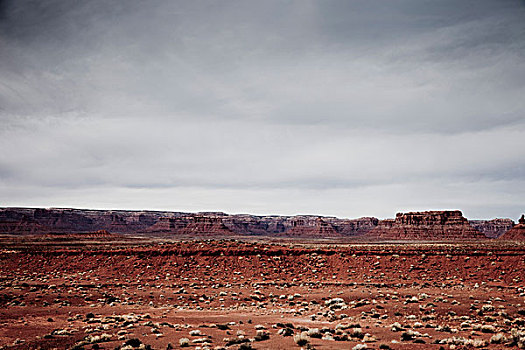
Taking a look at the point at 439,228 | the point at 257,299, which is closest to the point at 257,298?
the point at 257,299

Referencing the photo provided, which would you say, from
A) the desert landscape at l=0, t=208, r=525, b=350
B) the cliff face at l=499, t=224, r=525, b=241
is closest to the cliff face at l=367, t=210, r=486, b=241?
the cliff face at l=499, t=224, r=525, b=241

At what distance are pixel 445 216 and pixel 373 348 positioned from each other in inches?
8132

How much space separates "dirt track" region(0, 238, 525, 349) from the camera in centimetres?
1423

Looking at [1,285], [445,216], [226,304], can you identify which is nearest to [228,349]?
[226,304]

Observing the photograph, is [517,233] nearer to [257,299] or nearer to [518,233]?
[518,233]

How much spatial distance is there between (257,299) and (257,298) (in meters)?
0.16

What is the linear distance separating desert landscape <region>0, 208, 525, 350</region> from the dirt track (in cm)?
10

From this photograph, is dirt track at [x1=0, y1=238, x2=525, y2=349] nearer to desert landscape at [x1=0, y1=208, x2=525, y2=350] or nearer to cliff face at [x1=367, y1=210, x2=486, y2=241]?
desert landscape at [x1=0, y1=208, x2=525, y2=350]

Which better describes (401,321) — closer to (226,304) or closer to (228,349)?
(228,349)

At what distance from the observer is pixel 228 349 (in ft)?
38.8

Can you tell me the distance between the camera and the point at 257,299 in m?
27.2

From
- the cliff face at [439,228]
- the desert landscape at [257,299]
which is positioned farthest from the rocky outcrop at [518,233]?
the desert landscape at [257,299]

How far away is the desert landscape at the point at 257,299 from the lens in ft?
45.8

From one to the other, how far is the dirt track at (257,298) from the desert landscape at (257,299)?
3.8 inches
